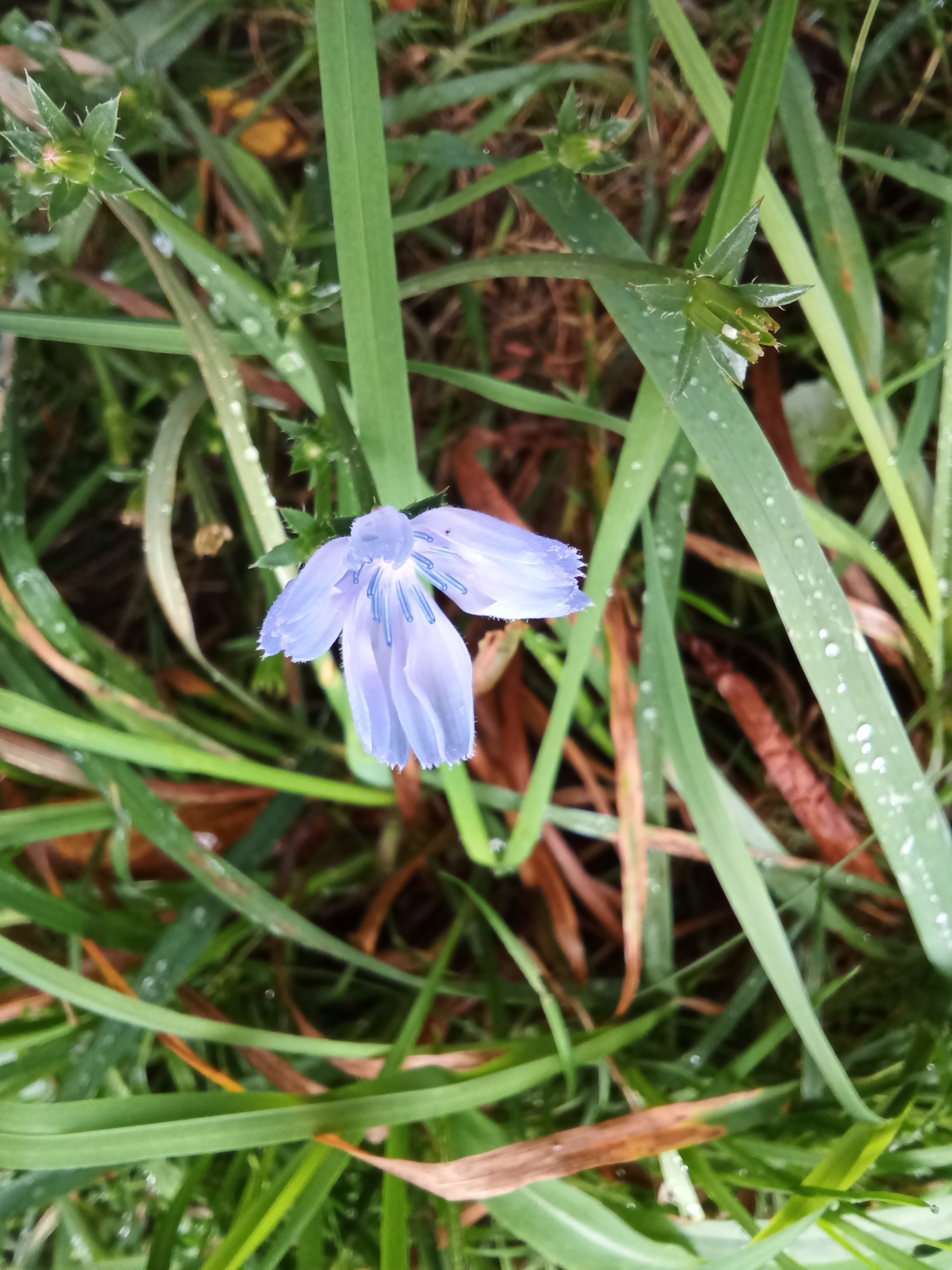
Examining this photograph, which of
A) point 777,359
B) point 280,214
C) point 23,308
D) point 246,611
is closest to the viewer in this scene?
point 23,308

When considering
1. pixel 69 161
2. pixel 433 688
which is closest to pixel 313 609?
pixel 433 688

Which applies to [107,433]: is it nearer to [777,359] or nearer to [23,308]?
[23,308]

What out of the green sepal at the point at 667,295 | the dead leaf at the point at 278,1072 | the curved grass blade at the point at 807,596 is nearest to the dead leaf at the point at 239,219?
the curved grass blade at the point at 807,596

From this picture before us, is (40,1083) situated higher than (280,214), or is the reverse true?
(280,214)

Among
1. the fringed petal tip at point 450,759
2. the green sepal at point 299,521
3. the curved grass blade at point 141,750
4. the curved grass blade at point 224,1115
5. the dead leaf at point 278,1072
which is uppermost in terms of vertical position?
the green sepal at point 299,521

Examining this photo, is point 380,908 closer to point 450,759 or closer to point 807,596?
point 450,759

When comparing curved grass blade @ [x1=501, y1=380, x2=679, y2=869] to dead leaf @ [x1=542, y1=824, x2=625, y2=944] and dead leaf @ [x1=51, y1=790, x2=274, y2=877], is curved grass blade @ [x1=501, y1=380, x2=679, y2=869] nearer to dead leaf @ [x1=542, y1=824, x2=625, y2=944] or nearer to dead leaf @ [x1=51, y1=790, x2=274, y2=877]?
dead leaf @ [x1=542, y1=824, x2=625, y2=944]

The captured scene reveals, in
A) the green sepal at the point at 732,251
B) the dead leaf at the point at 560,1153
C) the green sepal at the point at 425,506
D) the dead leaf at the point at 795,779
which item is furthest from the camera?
the dead leaf at the point at 795,779

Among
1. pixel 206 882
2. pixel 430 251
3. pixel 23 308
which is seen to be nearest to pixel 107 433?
pixel 23 308

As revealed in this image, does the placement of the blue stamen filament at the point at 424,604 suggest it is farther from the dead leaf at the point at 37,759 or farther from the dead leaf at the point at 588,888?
the dead leaf at the point at 37,759
